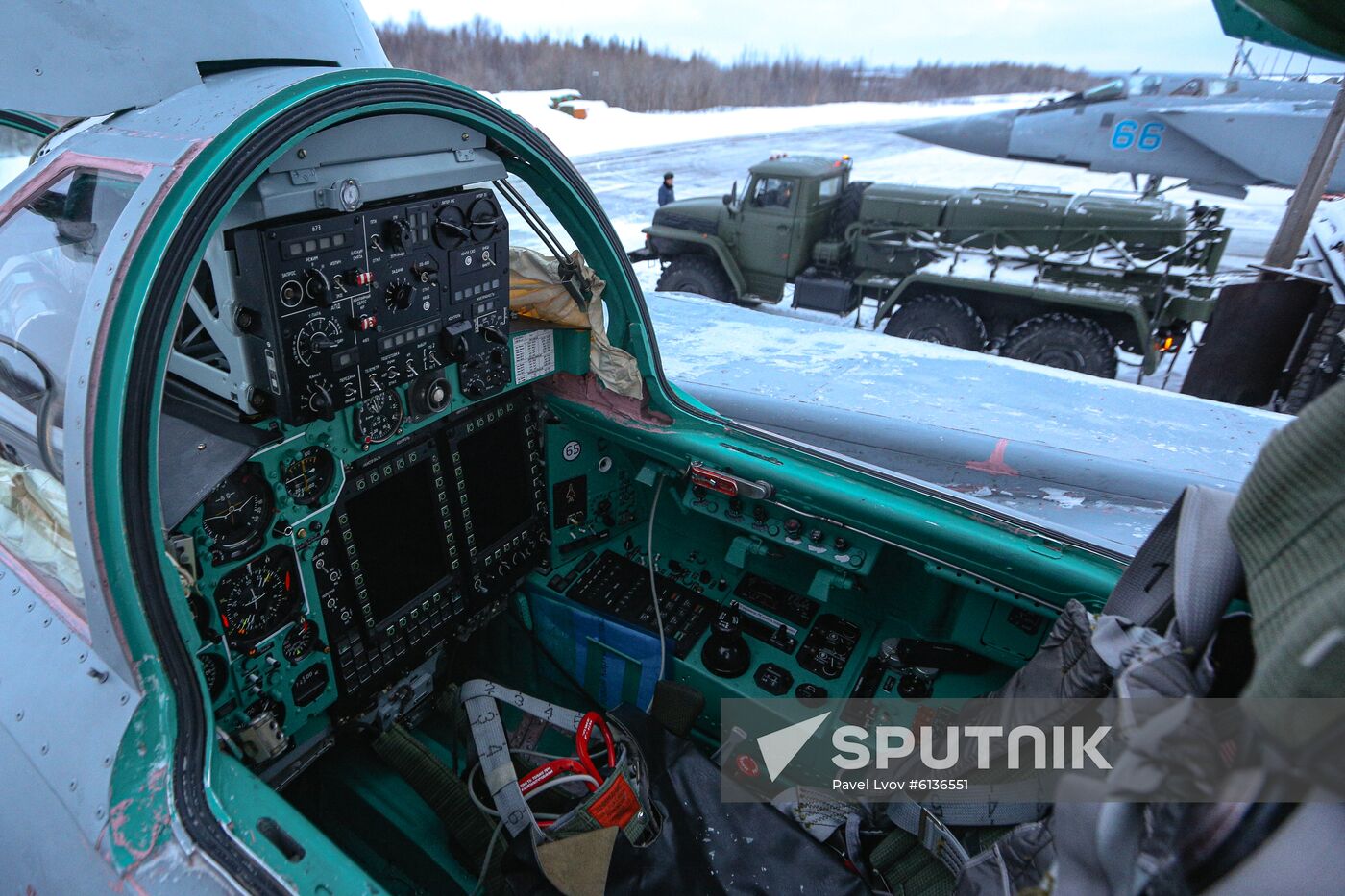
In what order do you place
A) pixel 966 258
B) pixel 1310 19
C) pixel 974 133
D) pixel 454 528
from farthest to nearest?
pixel 974 133 < pixel 966 258 < pixel 454 528 < pixel 1310 19

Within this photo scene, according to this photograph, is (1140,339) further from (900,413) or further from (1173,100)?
(1173,100)

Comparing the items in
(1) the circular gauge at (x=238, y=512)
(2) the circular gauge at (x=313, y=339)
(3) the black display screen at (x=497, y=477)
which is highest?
(2) the circular gauge at (x=313, y=339)

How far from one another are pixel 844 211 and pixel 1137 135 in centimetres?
454

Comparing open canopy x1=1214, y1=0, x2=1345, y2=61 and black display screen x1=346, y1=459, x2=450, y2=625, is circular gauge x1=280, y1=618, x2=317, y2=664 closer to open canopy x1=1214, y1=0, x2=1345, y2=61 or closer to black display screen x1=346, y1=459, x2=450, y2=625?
black display screen x1=346, y1=459, x2=450, y2=625

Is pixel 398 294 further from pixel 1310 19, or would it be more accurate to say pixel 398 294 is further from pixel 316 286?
pixel 1310 19

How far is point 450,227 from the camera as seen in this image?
6.11 ft

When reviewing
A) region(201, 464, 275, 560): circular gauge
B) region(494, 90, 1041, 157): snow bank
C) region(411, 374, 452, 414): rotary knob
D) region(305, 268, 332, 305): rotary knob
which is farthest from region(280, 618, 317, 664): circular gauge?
region(494, 90, 1041, 157): snow bank

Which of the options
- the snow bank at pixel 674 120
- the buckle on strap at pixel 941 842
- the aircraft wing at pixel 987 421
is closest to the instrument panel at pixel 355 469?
the buckle on strap at pixel 941 842

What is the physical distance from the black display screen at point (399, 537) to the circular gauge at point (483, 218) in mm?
653

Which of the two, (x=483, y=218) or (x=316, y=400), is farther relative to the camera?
(x=483, y=218)

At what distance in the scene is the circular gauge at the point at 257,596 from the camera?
169 centimetres

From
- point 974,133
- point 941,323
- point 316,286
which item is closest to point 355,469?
point 316,286

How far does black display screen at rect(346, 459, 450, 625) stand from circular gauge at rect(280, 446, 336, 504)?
11cm

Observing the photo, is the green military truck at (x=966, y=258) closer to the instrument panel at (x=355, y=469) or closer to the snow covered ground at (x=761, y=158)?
the snow covered ground at (x=761, y=158)
